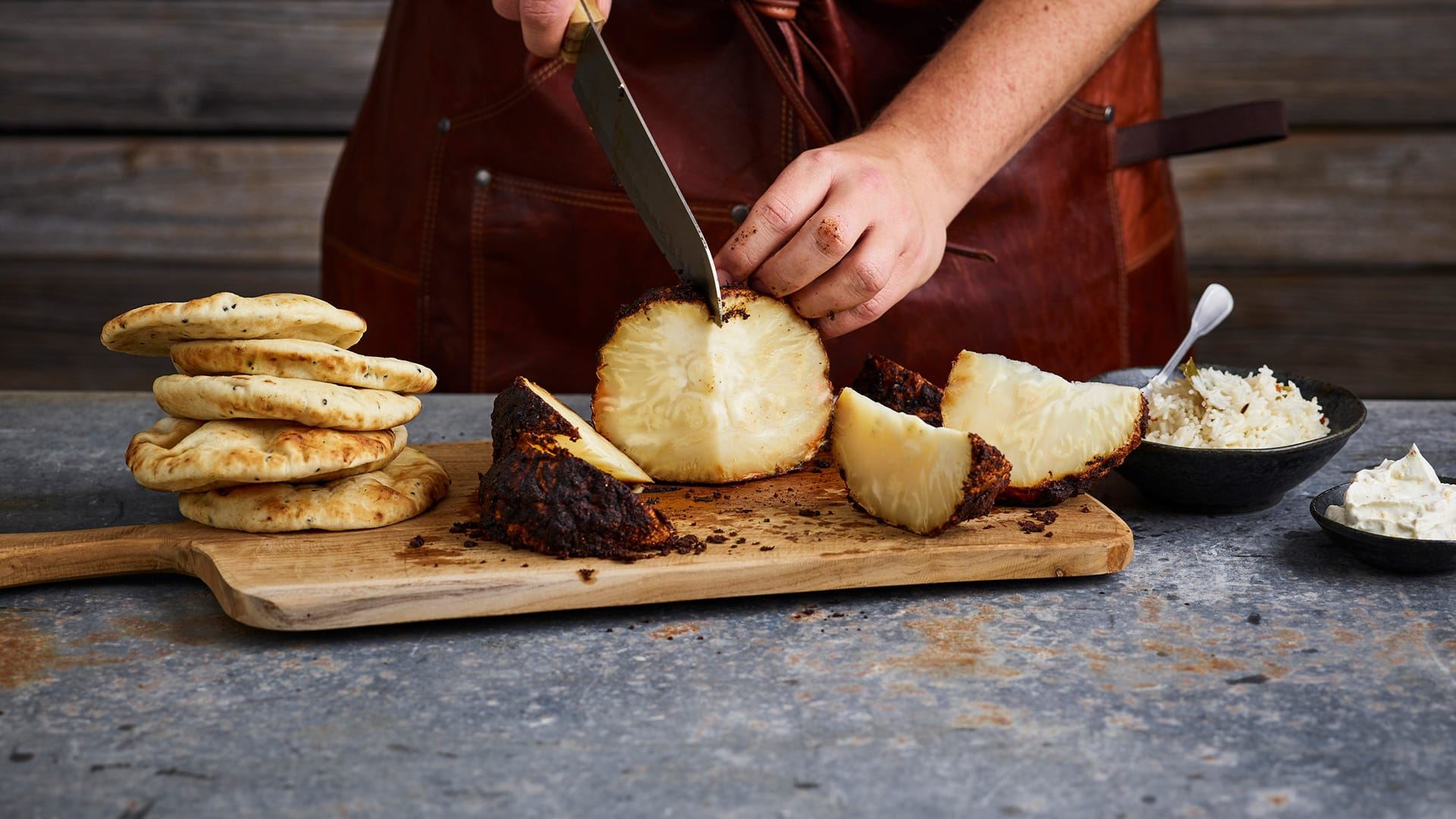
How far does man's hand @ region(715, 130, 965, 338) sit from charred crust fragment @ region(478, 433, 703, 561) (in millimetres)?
444

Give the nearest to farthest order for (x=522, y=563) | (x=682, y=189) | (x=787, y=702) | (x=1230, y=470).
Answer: (x=787, y=702)
(x=522, y=563)
(x=1230, y=470)
(x=682, y=189)

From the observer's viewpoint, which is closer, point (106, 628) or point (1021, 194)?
point (106, 628)

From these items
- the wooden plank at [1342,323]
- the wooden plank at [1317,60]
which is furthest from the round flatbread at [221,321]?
the wooden plank at [1342,323]

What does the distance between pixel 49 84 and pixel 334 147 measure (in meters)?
0.86

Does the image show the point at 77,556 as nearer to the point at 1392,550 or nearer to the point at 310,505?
the point at 310,505

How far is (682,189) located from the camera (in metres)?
2.45

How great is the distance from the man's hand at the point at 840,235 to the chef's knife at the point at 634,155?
58 millimetres

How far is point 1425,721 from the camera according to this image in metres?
1.30

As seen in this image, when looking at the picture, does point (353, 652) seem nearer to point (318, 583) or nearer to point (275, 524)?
point (318, 583)

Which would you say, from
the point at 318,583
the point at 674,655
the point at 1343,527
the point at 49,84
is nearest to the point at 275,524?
the point at 318,583

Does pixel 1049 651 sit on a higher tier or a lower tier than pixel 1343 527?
lower

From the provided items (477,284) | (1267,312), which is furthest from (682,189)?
(1267,312)

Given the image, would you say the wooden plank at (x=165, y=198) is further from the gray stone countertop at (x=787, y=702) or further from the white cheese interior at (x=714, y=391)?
the gray stone countertop at (x=787, y=702)

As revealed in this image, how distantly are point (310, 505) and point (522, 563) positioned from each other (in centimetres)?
32
